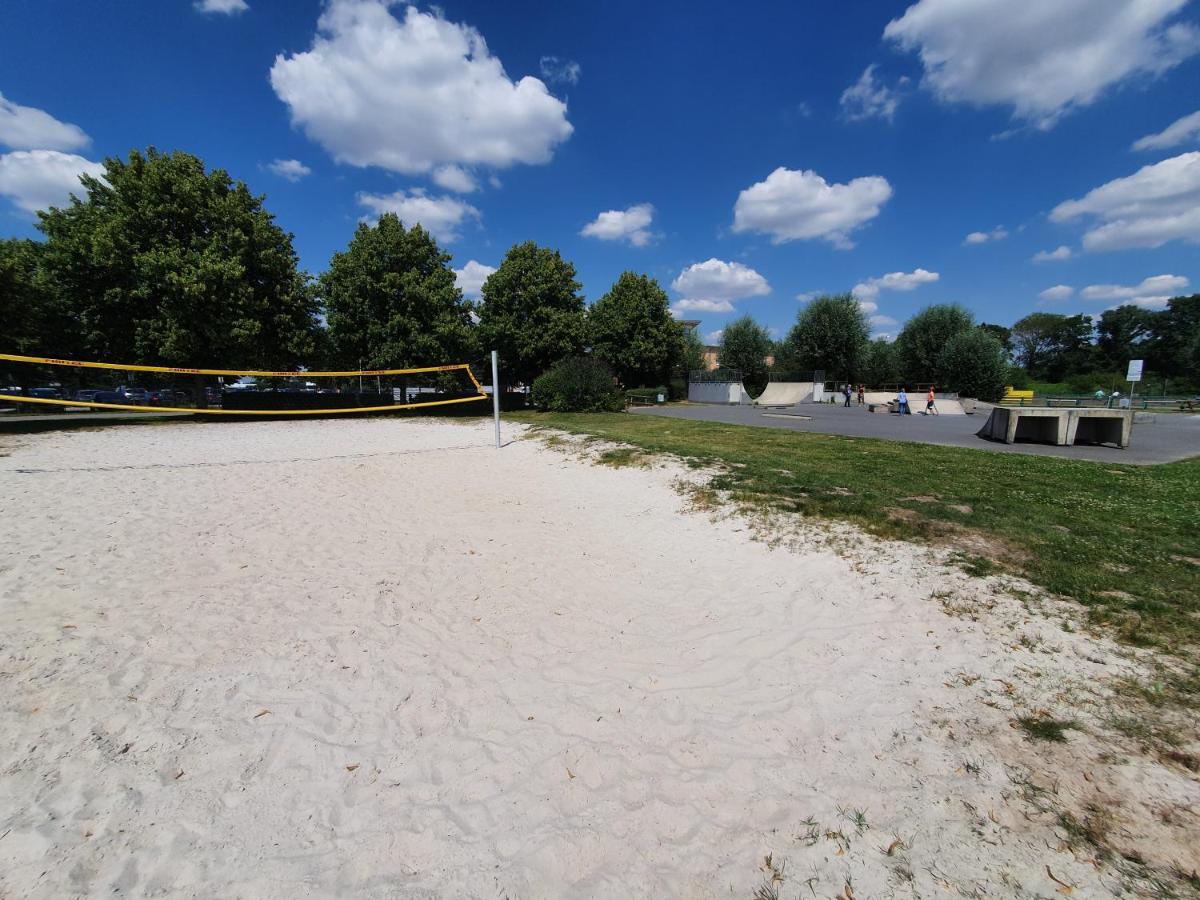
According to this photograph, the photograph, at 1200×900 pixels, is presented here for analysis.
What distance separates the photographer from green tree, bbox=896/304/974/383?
44.3 metres

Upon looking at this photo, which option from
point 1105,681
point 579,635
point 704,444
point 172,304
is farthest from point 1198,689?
point 172,304

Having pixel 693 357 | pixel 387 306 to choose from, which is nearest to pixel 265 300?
pixel 387 306

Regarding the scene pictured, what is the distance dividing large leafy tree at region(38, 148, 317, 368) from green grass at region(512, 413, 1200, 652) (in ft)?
66.2

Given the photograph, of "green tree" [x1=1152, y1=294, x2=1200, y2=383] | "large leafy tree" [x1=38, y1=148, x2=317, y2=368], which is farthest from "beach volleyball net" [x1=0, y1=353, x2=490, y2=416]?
"green tree" [x1=1152, y1=294, x2=1200, y2=383]

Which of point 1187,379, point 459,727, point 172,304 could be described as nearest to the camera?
point 459,727

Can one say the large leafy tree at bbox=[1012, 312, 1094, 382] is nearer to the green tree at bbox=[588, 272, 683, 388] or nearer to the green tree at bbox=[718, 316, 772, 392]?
the green tree at bbox=[718, 316, 772, 392]

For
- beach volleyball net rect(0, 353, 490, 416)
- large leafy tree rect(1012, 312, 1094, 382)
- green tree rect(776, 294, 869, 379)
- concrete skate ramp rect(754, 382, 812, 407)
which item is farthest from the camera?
large leafy tree rect(1012, 312, 1094, 382)

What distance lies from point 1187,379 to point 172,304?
83034mm

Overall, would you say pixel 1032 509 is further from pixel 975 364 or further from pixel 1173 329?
pixel 1173 329

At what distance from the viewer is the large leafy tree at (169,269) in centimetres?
1923

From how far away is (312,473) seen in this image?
976 centimetres

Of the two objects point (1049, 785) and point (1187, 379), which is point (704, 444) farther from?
point (1187, 379)

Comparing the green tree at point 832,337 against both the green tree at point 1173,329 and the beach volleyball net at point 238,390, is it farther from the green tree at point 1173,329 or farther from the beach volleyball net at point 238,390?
the green tree at point 1173,329

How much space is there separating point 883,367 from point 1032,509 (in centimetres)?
5107
